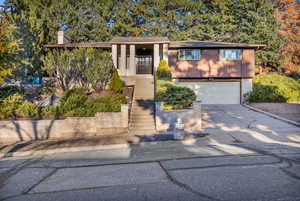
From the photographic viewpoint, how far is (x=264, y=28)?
2864cm

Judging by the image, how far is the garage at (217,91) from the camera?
20.7 m

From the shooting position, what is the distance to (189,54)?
20.4 meters

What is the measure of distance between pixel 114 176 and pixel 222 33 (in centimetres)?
3196

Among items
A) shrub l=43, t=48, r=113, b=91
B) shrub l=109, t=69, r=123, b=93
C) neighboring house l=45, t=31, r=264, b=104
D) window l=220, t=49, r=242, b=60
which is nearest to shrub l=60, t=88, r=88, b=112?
shrub l=109, t=69, r=123, b=93

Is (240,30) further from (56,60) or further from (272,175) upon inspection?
(272,175)

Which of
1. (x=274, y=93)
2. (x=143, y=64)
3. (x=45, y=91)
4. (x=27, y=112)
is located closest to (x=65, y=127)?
(x=27, y=112)

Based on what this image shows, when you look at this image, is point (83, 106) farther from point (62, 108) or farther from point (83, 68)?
point (83, 68)

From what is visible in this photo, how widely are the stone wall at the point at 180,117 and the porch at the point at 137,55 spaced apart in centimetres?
878

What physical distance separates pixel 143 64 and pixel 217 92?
7504 mm

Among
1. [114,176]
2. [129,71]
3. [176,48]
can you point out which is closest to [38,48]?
[129,71]

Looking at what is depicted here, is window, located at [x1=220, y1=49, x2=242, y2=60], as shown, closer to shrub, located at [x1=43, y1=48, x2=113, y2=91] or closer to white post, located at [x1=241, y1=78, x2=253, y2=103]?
white post, located at [x1=241, y1=78, x2=253, y2=103]

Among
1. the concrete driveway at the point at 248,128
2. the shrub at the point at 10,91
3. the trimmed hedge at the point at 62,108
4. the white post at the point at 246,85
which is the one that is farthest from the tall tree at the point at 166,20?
the concrete driveway at the point at 248,128

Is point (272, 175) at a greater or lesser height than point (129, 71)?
lesser

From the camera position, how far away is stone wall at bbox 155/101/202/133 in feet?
38.4
